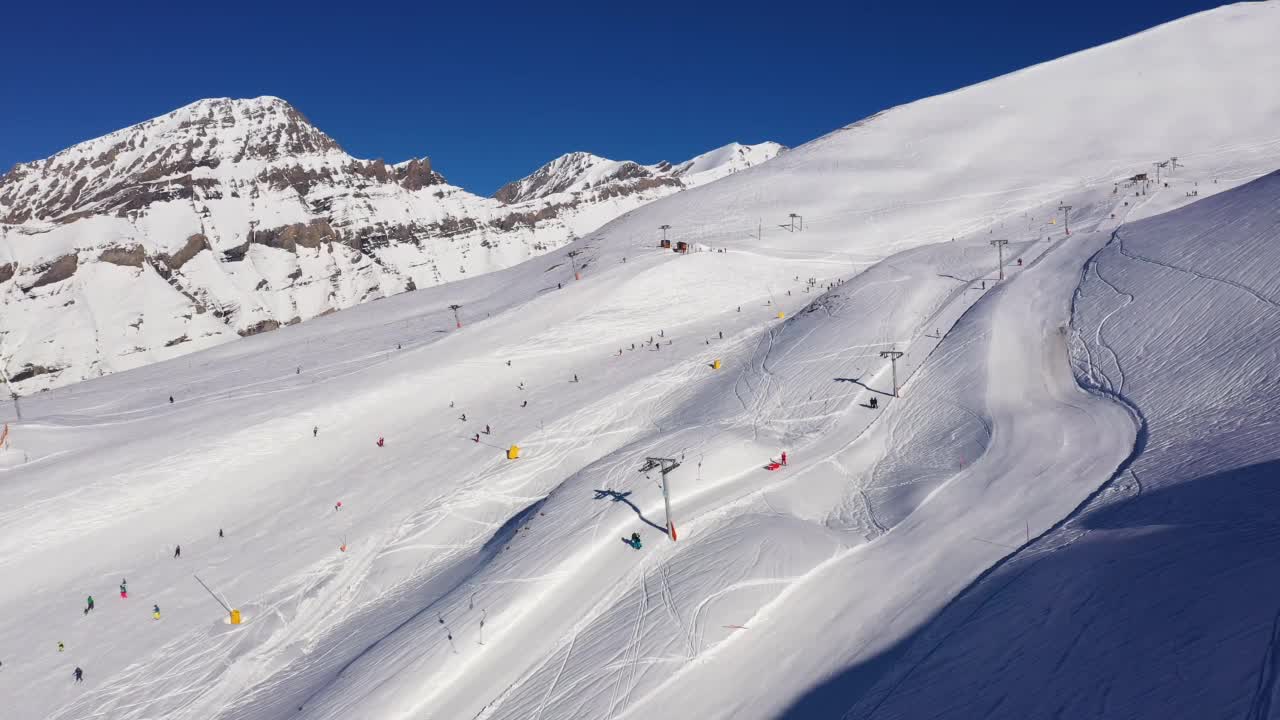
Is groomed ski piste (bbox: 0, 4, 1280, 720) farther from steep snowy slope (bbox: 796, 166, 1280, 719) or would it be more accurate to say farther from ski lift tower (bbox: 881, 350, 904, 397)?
ski lift tower (bbox: 881, 350, 904, 397)

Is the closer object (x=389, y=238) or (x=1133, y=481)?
(x=1133, y=481)

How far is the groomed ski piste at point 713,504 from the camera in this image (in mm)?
13484

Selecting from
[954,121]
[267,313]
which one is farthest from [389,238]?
[954,121]

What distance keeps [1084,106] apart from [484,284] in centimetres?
8259

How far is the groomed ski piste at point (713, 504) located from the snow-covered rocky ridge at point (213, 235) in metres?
71.5

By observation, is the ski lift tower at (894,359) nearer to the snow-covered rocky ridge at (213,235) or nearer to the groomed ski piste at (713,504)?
the groomed ski piste at (713,504)

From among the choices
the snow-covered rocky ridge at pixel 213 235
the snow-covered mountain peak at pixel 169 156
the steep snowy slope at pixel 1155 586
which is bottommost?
the steep snowy slope at pixel 1155 586

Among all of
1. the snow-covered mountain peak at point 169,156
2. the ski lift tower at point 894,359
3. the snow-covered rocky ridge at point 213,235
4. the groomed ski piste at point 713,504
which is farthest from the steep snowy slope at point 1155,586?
the snow-covered mountain peak at point 169,156

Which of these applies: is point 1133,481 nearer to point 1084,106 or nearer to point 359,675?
point 359,675

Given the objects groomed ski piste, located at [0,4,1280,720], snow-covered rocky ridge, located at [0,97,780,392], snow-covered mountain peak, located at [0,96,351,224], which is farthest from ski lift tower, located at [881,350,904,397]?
snow-covered mountain peak, located at [0,96,351,224]

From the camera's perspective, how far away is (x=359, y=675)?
17.9 meters

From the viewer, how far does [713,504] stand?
22891mm

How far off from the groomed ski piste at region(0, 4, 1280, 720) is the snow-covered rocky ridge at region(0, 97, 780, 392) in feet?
235

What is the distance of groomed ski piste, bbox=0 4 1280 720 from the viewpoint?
1348 cm
